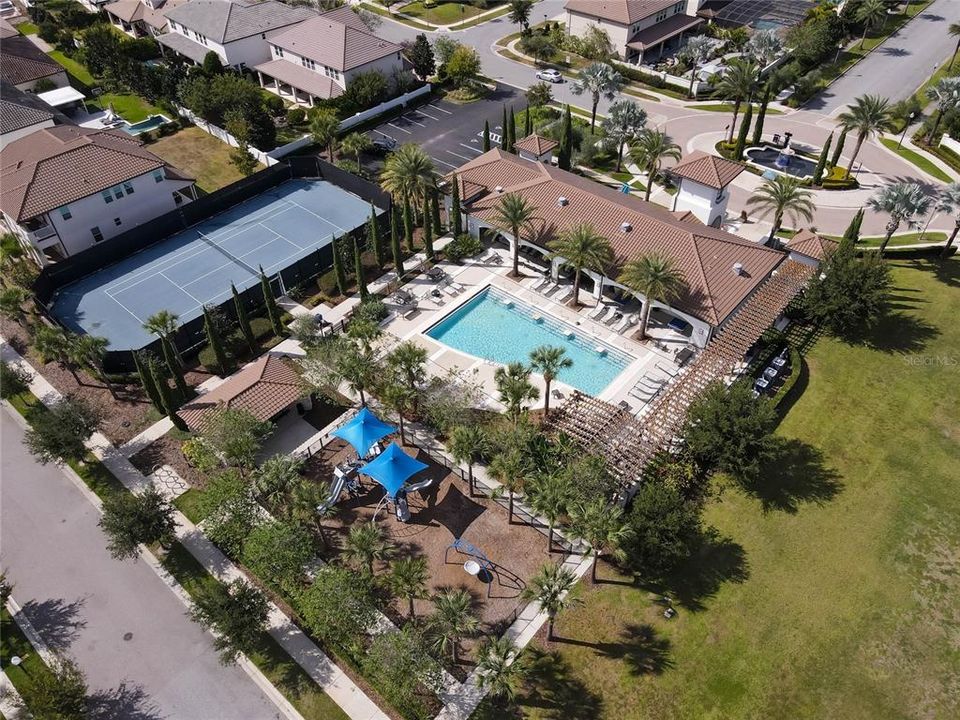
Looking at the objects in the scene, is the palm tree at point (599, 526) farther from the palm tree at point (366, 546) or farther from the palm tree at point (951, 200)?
the palm tree at point (951, 200)

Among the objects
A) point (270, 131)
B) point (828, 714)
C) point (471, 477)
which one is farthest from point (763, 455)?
A: point (270, 131)

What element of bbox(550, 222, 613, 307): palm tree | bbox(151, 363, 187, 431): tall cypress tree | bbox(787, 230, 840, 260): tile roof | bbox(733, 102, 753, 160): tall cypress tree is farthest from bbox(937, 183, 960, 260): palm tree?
bbox(151, 363, 187, 431): tall cypress tree

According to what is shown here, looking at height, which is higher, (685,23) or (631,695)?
(685,23)

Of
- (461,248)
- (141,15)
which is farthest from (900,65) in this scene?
(141,15)

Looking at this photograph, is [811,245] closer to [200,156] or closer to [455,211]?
[455,211]

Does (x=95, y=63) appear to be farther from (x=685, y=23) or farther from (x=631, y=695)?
(x=631, y=695)

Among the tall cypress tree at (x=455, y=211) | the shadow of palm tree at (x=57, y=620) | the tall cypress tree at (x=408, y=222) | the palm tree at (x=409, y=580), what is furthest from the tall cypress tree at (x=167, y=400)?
the tall cypress tree at (x=455, y=211)
